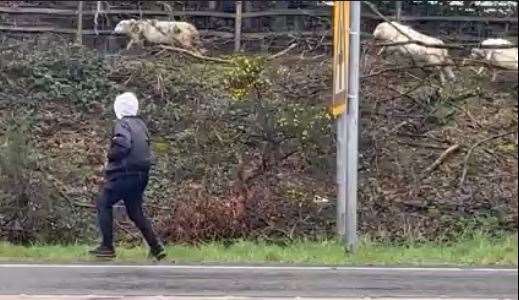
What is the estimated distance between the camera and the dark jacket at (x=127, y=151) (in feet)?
31.6

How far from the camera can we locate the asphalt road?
315 inches

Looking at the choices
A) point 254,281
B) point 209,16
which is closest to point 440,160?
point 209,16

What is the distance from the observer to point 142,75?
61.3 ft

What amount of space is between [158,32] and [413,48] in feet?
17.5

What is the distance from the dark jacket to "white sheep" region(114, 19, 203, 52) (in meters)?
10.1

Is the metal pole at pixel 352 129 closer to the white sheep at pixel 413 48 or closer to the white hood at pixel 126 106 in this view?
the white hood at pixel 126 106

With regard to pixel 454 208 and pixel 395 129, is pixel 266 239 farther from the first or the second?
pixel 395 129

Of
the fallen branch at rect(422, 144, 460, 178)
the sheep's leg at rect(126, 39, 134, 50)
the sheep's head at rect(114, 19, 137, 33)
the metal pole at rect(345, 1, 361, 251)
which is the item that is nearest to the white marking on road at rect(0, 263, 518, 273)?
the metal pole at rect(345, 1, 361, 251)

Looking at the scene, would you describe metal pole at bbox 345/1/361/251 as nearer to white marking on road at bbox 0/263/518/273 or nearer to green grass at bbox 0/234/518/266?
green grass at bbox 0/234/518/266

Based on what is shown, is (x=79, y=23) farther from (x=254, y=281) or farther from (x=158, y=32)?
(x=254, y=281)

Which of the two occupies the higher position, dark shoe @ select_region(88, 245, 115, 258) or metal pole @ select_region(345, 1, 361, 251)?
metal pole @ select_region(345, 1, 361, 251)

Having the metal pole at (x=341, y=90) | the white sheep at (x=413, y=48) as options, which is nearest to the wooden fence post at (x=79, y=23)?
the white sheep at (x=413, y=48)

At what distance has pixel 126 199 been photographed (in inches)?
386

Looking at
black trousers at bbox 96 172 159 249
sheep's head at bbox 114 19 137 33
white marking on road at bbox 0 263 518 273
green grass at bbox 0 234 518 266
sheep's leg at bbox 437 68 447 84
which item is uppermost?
sheep's head at bbox 114 19 137 33
